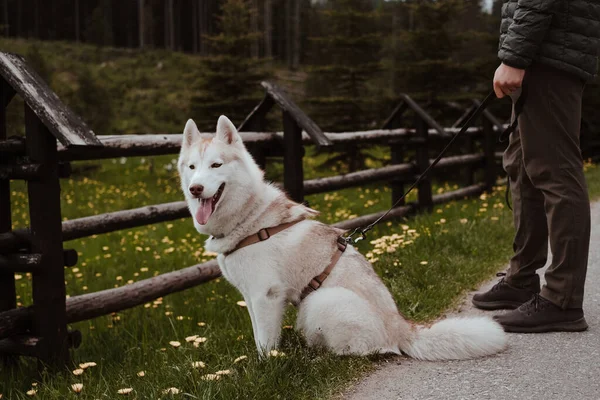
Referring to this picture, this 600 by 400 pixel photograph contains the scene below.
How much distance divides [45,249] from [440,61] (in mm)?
12922

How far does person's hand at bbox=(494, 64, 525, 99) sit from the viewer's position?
353 cm

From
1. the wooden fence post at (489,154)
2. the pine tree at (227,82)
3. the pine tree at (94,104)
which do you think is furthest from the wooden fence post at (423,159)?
the pine tree at (94,104)

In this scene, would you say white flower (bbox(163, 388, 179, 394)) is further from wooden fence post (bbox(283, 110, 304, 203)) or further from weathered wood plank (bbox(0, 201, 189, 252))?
wooden fence post (bbox(283, 110, 304, 203))

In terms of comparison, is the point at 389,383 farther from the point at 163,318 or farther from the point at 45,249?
the point at 163,318

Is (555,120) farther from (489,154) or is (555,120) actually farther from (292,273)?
(489,154)

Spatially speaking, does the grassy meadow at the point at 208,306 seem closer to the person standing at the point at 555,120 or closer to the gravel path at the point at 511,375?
the gravel path at the point at 511,375

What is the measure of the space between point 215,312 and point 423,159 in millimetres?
5293

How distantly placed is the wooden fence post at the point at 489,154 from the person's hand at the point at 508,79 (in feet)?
26.9

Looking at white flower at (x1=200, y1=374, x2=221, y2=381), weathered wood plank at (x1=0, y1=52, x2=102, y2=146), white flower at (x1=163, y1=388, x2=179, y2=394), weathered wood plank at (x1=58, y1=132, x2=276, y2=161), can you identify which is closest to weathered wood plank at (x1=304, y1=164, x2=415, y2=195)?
weathered wood plank at (x1=58, y1=132, x2=276, y2=161)

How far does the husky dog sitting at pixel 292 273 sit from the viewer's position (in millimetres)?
3281

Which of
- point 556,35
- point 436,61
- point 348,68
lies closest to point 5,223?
point 556,35

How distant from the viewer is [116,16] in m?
55.8

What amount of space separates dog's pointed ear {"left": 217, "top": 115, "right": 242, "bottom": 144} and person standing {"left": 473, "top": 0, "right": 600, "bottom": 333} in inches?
62.4

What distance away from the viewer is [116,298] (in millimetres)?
4793
